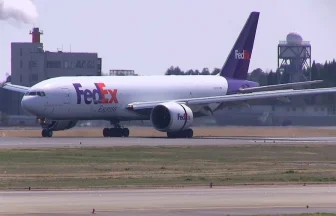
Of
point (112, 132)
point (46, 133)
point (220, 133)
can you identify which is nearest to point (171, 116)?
point (112, 132)

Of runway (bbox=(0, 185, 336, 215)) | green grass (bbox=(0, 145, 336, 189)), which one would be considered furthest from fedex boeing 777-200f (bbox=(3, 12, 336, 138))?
runway (bbox=(0, 185, 336, 215))

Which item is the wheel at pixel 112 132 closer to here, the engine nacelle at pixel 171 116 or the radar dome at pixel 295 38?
the engine nacelle at pixel 171 116

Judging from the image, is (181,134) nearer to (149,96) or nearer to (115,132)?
(149,96)

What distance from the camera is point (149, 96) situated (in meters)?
79.1

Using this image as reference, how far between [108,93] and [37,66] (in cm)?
7197

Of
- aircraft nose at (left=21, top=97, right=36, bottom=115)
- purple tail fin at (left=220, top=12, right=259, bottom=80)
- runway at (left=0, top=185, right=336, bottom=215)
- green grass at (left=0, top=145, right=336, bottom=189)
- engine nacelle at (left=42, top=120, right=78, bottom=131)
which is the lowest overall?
runway at (left=0, top=185, right=336, bottom=215)

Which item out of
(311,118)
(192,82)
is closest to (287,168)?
(192,82)

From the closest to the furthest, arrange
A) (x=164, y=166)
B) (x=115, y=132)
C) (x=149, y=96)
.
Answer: (x=164, y=166), (x=115, y=132), (x=149, y=96)

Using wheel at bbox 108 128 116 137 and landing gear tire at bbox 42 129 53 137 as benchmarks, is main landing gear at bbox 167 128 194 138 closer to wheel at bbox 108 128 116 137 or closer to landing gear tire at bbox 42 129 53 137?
wheel at bbox 108 128 116 137

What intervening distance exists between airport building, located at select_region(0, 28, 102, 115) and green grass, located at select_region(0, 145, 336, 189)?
8730 cm

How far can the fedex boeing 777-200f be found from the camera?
242ft

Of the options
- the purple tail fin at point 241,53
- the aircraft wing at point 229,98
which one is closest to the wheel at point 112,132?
the aircraft wing at point 229,98

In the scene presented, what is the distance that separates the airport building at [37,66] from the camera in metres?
145

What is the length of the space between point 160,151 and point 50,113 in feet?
63.5
